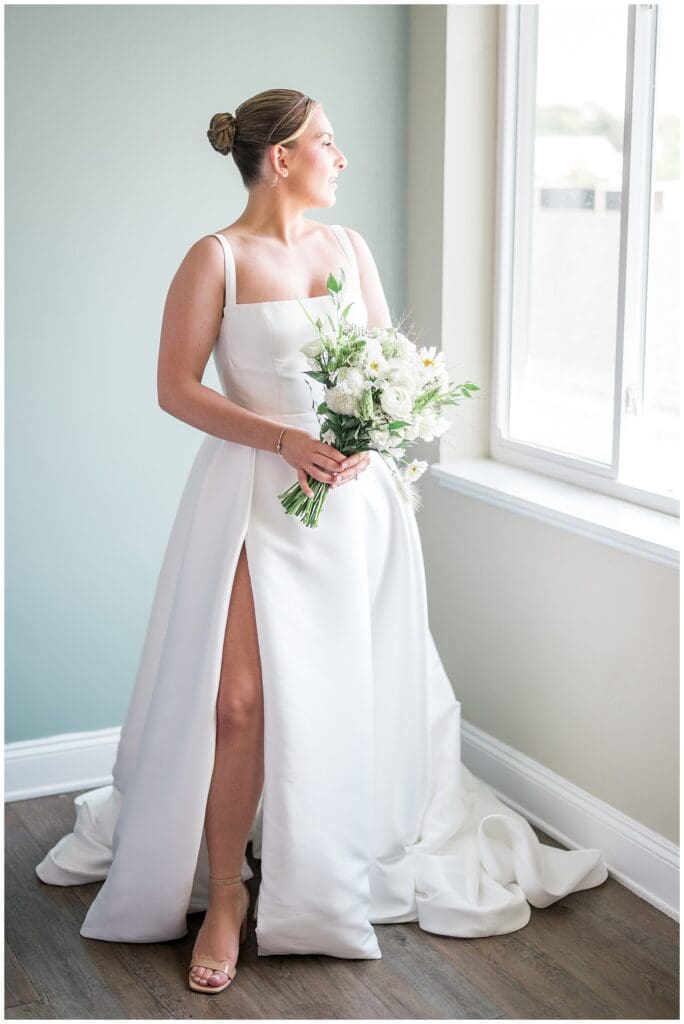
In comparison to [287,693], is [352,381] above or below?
above

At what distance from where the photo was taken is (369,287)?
9.11ft

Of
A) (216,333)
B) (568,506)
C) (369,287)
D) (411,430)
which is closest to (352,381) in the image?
(411,430)

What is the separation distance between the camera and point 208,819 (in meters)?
2.63

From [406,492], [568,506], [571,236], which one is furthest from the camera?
[571,236]

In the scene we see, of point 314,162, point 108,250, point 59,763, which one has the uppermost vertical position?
point 314,162

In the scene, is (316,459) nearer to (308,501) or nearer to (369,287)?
(308,501)

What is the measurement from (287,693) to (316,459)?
0.51 m

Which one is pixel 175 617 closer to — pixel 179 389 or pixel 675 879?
pixel 179 389

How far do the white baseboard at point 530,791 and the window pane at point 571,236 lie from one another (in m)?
0.89

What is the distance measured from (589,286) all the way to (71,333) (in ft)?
4.59

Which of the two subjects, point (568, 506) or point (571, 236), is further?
point (571, 236)

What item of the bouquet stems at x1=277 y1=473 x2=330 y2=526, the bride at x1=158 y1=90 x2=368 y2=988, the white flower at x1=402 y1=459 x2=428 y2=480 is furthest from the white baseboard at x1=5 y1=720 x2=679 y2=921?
the bouquet stems at x1=277 y1=473 x2=330 y2=526

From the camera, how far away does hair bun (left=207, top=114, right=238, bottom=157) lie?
2553mm

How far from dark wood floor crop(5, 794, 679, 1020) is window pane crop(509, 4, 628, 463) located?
1.22 m
